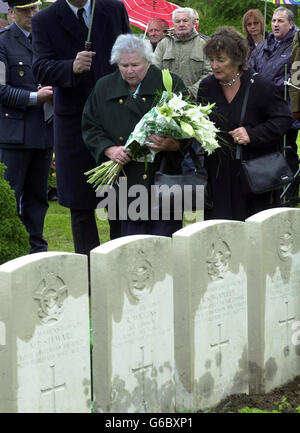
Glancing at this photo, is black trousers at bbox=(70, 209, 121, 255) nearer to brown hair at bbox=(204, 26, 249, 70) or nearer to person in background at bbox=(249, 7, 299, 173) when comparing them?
brown hair at bbox=(204, 26, 249, 70)

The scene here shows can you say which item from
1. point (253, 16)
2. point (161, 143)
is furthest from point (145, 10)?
point (161, 143)

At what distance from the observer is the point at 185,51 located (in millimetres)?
8570

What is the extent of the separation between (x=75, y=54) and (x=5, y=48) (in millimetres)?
1024

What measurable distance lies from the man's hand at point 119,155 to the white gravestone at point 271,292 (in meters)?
1.17

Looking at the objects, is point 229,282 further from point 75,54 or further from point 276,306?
point 75,54

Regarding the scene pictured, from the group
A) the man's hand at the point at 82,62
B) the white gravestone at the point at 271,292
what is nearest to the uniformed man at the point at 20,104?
the man's hand at the point at 82,62

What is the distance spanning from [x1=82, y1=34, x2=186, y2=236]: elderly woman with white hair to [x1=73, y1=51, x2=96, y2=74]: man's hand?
173 millimetres

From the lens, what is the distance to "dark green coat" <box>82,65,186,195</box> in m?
5.87

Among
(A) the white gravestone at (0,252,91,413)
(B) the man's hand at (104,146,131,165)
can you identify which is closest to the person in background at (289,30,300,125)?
(B) the man's hand at (104,146,131,165)

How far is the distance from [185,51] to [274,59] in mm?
1385

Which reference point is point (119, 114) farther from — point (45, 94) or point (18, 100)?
point (18, 100)

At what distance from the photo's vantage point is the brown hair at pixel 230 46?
5.90 metres

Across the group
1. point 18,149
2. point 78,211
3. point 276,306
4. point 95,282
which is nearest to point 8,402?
point 95,282

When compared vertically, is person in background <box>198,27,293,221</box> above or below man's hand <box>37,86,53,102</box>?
below
